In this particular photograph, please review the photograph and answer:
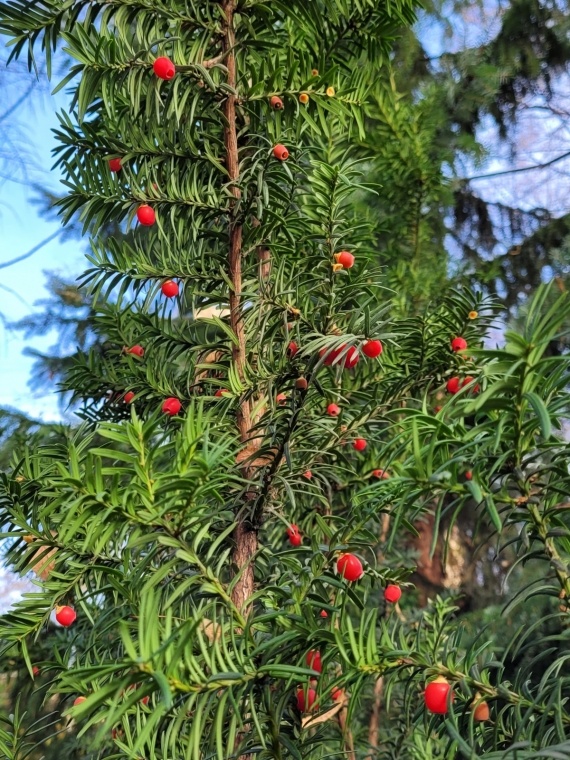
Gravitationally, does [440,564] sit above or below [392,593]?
below

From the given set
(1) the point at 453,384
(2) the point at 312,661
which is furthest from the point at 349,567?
Answer: (1) the point at 453,384

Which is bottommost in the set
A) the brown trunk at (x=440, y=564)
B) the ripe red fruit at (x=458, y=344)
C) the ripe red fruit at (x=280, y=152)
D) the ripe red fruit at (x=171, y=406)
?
the brown trunk at (x=440, y=564)

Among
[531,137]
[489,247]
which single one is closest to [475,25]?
[531,137]

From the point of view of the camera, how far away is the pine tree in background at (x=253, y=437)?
383mm

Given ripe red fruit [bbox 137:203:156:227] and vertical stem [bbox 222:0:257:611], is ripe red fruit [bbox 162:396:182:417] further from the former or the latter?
ripe red fruit [bbox 137:203:156:227]

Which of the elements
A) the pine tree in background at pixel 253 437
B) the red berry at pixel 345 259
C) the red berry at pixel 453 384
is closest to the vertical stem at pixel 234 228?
the pine tree in background at pixel 253 437

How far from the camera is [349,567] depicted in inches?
19.1

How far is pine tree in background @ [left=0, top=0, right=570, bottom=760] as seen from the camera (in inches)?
15.1

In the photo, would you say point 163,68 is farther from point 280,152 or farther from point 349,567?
point 349,567

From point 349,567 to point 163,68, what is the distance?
1.68 ft

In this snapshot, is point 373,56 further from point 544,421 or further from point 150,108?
point 544,421

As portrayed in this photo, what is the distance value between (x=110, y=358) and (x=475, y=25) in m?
1.96

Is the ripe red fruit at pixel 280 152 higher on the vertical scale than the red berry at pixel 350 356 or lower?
higher

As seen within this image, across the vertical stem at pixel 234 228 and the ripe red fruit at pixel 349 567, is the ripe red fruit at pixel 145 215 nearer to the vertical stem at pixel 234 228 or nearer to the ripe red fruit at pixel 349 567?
the vertical stem at pixel 234 228
